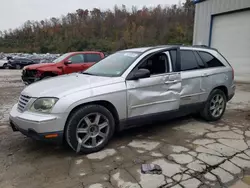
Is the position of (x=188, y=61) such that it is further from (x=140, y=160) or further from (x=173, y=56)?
(x=140, y=160)

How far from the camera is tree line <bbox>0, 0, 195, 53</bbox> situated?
59.6 m

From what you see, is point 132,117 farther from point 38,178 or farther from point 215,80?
point 215,80

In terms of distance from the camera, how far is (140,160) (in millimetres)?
3191

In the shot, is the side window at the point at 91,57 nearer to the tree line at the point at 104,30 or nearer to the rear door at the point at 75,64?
the rear door at the point at 75,64

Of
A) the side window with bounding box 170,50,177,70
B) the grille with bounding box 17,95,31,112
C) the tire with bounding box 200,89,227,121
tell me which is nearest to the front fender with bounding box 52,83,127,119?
the grille with bounding box 17,95,31,112

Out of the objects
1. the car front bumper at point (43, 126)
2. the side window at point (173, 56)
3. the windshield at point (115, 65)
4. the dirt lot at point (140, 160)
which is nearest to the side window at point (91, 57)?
the windshield at point (115, 65)

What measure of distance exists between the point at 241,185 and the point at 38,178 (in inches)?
94.9

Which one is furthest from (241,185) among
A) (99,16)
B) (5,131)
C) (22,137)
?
(99,16)

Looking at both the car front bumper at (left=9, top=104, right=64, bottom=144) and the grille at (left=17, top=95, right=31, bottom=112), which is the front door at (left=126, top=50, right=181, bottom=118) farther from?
the grille at (left=17, top=95, right=31, bottom=112)

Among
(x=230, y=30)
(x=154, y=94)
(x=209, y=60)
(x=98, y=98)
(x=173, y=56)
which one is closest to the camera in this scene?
(x=98, y=98)

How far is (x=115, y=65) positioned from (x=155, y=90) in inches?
33.2

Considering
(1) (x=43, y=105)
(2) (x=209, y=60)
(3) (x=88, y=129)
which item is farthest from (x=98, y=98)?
(2) (x=209, y=60)

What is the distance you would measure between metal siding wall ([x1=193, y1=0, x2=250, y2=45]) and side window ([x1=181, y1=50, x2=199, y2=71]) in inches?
308

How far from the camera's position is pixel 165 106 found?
4008 millimetres
